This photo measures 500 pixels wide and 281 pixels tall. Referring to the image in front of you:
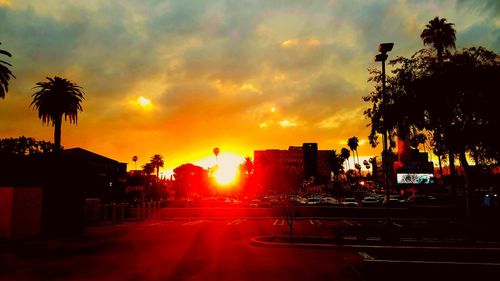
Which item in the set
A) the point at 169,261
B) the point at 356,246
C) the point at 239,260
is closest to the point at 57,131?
the point at 169,261

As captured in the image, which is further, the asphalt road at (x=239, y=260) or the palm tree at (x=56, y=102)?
the palm tree at (x=56, y=102)

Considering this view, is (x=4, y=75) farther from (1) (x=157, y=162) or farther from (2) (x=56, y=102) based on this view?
(1) (x=157, y=162)

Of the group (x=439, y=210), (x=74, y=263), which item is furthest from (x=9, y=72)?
(x=439, y=210)

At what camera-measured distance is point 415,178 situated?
82125 millimetres

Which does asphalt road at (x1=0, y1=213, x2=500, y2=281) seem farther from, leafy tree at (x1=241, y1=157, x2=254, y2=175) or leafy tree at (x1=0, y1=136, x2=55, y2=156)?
leafy tree at (x1=241, y1=157, x2=254, y2=175)

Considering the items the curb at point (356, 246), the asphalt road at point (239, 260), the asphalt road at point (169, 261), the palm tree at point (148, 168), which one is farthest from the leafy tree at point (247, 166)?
the curb at point (356, 246)

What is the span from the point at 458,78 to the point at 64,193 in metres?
25.3

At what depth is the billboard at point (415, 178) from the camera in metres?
81.7

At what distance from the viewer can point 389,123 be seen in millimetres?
26359

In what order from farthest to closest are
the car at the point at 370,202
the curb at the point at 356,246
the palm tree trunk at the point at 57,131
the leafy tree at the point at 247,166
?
the leafy tree at the point at 247,166
the car at the point at 370,202
the palm tree trunk at the point at 57,131
the curb at the point at 356,246

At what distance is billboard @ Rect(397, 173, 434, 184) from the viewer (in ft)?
268

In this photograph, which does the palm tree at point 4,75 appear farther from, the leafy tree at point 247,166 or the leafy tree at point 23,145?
the leafy tree at point 247,166

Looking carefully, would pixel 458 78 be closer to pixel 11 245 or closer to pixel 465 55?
pixel 465 55

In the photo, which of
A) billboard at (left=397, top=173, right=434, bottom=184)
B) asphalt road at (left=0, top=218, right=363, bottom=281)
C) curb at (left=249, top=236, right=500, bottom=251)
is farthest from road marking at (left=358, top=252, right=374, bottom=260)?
billboard at (left=397, top=173, right=434, bottom=184)
